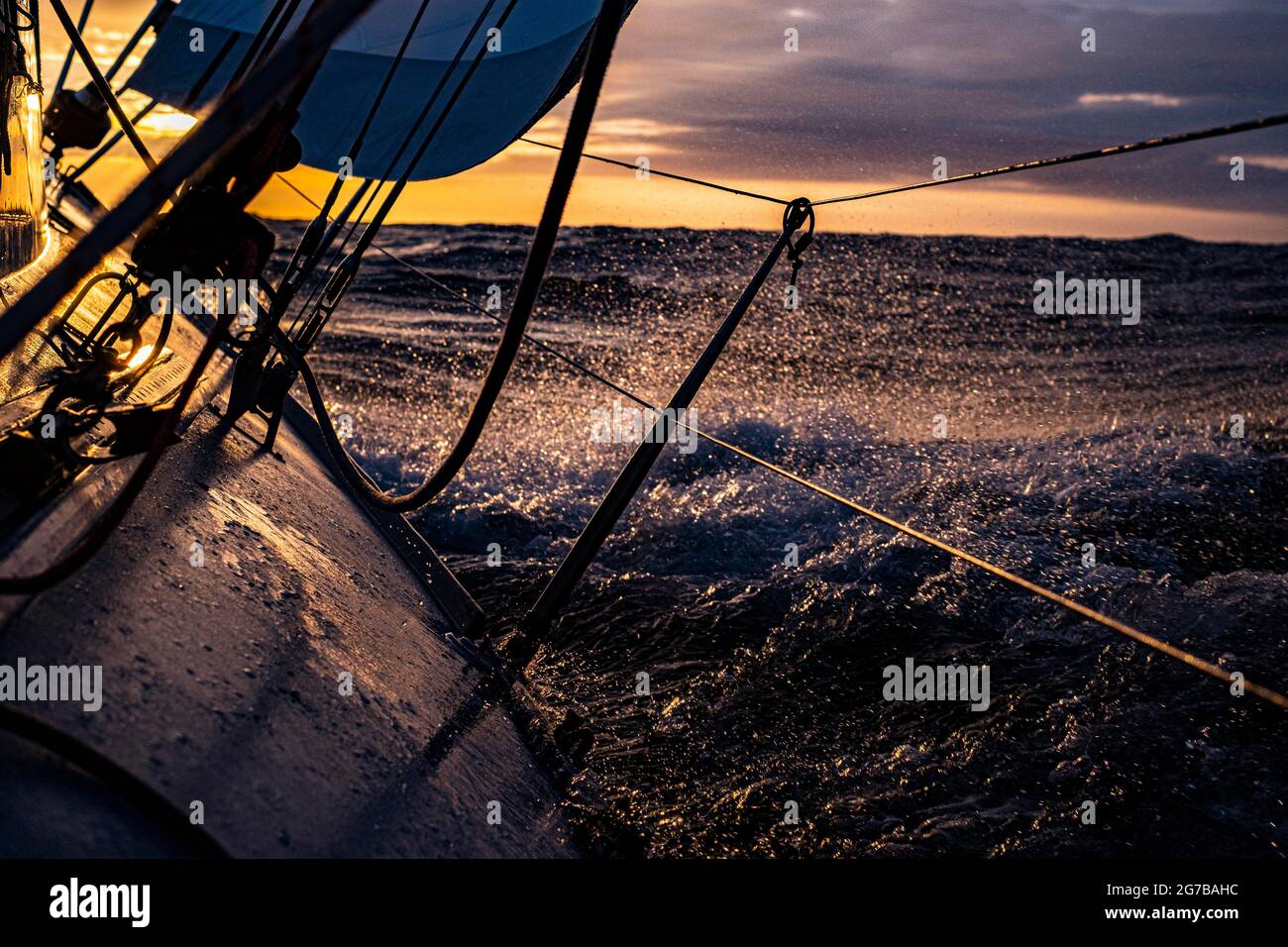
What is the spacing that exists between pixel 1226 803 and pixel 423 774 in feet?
8.89

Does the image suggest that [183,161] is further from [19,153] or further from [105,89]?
[19,153]

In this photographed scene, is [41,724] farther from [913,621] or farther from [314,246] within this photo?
[913,621]

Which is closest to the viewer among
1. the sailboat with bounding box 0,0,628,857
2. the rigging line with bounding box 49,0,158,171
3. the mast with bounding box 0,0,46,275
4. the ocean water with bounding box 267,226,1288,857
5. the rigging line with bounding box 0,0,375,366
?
the rigging line with bounding box 0,0,375,366

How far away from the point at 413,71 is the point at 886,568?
16.6 ft

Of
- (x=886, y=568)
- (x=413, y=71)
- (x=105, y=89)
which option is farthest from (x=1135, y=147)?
(x=413, y=71)

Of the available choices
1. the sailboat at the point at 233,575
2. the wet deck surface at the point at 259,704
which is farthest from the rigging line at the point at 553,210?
the wet deck surface at the point at 259,704

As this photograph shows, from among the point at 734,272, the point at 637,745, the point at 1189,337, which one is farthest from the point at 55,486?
the point at 734,272

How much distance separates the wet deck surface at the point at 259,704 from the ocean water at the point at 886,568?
0.48 m

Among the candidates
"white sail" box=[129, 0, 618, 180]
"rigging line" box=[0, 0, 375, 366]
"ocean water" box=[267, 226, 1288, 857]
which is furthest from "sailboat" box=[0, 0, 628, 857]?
"white sail" box=[129, 0, 618, 180]

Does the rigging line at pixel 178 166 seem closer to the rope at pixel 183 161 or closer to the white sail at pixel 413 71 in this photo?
the rope at pixel 183 161

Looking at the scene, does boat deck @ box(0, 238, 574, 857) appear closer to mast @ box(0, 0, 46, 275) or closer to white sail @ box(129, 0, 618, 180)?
mast @ box(0, 0, 46, 275)

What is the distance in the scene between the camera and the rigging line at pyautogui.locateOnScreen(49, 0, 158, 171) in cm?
259

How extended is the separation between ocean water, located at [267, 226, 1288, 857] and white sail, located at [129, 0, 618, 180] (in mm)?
2381
